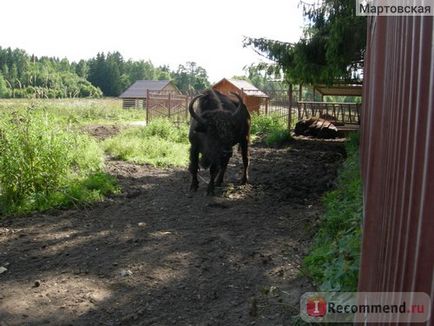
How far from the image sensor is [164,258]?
16.4 ft

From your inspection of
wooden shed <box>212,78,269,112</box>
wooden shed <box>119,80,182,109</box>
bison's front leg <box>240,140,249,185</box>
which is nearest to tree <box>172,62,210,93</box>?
wooden shed <box>119,80,182,109</box>

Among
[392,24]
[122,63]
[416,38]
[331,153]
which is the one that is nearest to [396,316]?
[416,38]

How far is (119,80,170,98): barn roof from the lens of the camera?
79.2 m

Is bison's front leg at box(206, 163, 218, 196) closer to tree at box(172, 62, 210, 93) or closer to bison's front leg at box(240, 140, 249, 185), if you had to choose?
bison's front leg at box(240, 140, 249, 185)

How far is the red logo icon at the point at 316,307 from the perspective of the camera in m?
3.22

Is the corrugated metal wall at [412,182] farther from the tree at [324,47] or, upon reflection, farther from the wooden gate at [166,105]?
the wooden gate at [166,105]

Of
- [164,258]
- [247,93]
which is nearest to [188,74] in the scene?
[247,93]

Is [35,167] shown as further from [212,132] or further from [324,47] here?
[324,47]

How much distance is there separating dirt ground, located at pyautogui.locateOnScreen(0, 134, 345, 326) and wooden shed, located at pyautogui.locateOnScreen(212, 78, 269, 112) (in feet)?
59.4

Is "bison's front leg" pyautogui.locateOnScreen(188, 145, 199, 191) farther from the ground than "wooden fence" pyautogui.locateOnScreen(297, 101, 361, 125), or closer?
closer

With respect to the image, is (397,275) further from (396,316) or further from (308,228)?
(308,228)

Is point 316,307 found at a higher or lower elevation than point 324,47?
lower

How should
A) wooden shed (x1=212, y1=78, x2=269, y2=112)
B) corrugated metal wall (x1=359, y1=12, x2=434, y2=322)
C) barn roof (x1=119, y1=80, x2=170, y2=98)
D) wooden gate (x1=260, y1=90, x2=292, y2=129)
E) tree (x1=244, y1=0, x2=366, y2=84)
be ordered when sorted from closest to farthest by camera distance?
corrugated metal wall (x1=359, y1=12, x2=434, y2=322) → tree (x1=244, y1=0, x2=366, y2=84) → wooden gate (x1=260, y1=90, x2=292, y2=129) → wooden shed (x1=212, y1=78, x2=269, y2=112) → barn roof (x1=119, y1=80, x2=170, y2=98)

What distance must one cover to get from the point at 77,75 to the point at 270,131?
969cm
